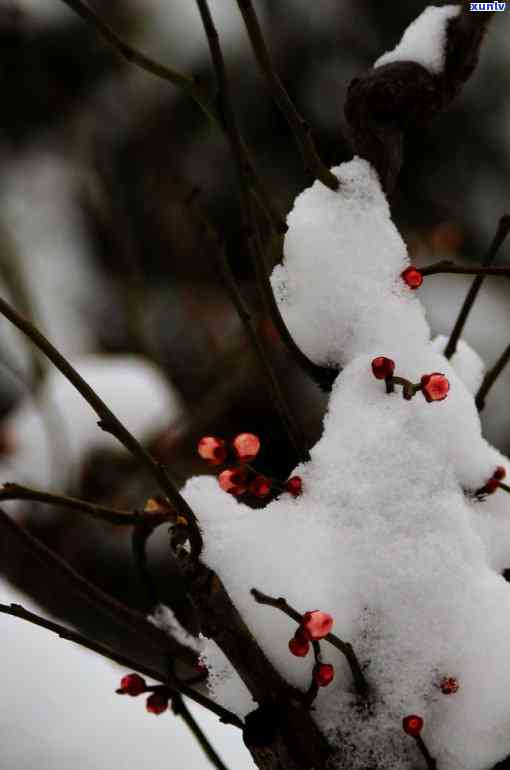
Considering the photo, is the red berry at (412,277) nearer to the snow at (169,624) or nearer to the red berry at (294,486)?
the red berry at (294,486)

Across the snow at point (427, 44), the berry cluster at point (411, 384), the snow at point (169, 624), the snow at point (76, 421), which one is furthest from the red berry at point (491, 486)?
the snow at point (76, 421)

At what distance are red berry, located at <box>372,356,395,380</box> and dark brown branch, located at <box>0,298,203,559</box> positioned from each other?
0.70ft

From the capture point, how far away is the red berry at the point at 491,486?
77 centimetres

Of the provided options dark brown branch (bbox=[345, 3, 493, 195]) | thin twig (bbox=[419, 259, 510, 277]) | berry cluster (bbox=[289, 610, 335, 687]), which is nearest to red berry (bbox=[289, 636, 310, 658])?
berry cluster (bbox=[289, 610, 335, 687])

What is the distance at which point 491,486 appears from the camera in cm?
77

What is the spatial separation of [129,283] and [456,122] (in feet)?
11.1

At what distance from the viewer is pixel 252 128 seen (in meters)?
5.16

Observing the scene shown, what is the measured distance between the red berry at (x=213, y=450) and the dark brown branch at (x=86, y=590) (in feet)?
0.43

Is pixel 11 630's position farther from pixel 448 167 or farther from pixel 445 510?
pixel 448 167

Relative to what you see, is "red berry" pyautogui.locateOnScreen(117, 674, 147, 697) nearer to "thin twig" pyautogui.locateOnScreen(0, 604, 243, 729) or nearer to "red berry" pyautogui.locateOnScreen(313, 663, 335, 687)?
"thin twig" pyautogui.locateOnScreen(0, 604, 243, 729)

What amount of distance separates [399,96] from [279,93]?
7.4 inches

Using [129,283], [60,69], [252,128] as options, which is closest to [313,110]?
[252,128]

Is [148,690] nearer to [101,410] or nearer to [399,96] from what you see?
[101,410]

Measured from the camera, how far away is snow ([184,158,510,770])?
0.68 metres
